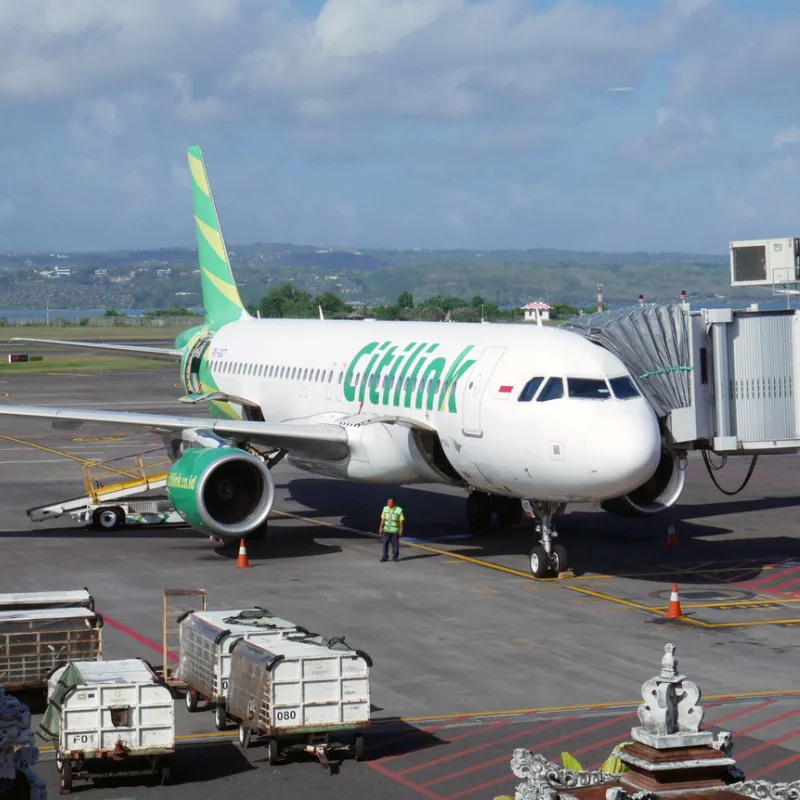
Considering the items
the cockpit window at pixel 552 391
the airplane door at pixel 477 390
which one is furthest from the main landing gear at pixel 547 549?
the cockpit window at pixel 552 391

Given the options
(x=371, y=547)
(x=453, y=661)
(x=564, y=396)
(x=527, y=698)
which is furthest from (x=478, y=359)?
(x=527, y=698)

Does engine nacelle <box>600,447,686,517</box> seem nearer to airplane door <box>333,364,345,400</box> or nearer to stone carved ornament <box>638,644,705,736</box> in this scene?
airplane door <box>333,364,345,400</box>

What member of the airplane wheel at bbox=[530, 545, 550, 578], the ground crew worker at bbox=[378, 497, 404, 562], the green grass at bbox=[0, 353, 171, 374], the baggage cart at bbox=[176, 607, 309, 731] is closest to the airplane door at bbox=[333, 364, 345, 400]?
the ground crew worker at bbox=[378, 497, 404, 562]

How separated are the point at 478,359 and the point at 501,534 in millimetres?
6706

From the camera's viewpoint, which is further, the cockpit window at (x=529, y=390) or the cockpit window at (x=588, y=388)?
the cockpit window at (x=529, y=390)

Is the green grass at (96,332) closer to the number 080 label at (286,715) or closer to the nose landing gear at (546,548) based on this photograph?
the nose landing gear at (546,548)

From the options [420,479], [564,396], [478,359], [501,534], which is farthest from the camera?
[501,534]

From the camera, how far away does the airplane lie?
1088 inches

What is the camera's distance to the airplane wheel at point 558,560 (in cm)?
2986

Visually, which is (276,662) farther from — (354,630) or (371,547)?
(371,547)

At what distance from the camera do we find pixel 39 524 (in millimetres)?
37969

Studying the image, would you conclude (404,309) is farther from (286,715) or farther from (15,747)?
(15,747)

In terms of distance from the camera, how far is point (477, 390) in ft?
98.3

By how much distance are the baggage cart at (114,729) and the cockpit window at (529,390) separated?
39.6 feet
